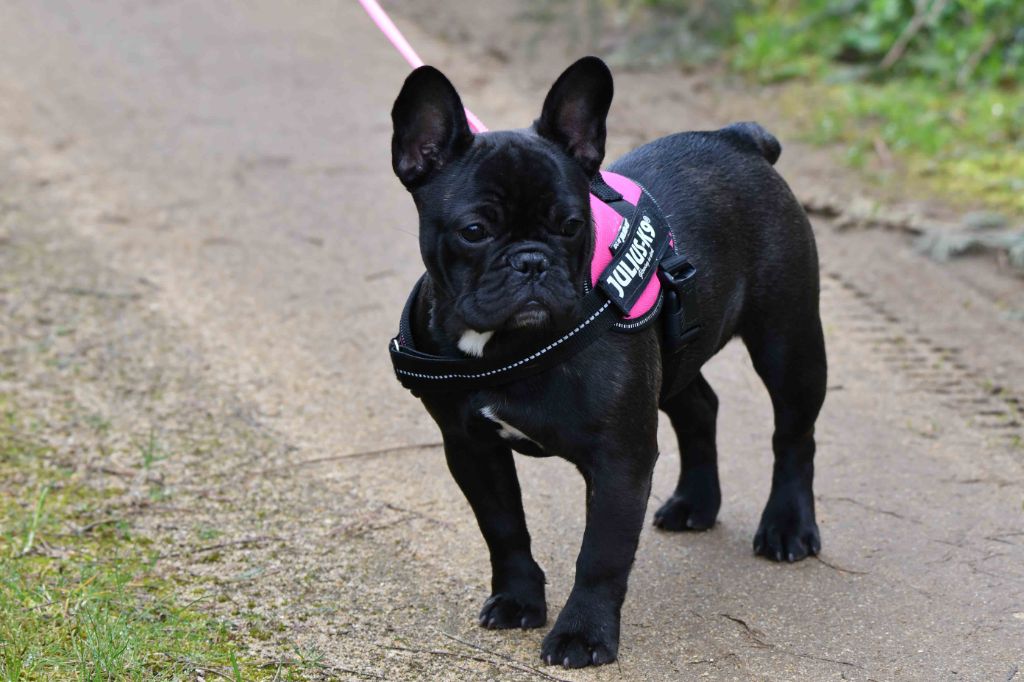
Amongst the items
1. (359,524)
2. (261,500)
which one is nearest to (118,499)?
(261,500)

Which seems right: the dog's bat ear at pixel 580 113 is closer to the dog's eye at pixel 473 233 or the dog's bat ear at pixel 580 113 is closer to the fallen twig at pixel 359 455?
the dog's eye at pixel 473 233

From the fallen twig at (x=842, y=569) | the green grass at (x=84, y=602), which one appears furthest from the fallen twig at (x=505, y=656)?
the fallen twig at (x=842, y=569)

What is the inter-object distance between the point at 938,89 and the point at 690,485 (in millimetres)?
5790

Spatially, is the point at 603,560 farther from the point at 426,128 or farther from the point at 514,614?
the point at 426,128

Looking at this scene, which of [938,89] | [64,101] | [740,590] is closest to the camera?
[740,590]

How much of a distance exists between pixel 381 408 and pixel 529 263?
245 cm

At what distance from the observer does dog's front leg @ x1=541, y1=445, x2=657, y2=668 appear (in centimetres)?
350

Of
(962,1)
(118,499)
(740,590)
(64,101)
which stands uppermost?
(962,1)

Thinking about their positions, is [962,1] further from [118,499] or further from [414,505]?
[118,499]

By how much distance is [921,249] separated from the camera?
7.14 metres

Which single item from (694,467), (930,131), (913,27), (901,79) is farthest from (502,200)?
(913,27)

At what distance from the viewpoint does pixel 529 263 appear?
129 inches

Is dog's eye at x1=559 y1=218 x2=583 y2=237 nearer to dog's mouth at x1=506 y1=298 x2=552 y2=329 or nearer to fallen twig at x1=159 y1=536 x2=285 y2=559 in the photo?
dog's mouth at x1=506 y1=298 x2=552 y2=329

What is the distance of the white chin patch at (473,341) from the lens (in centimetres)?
348
